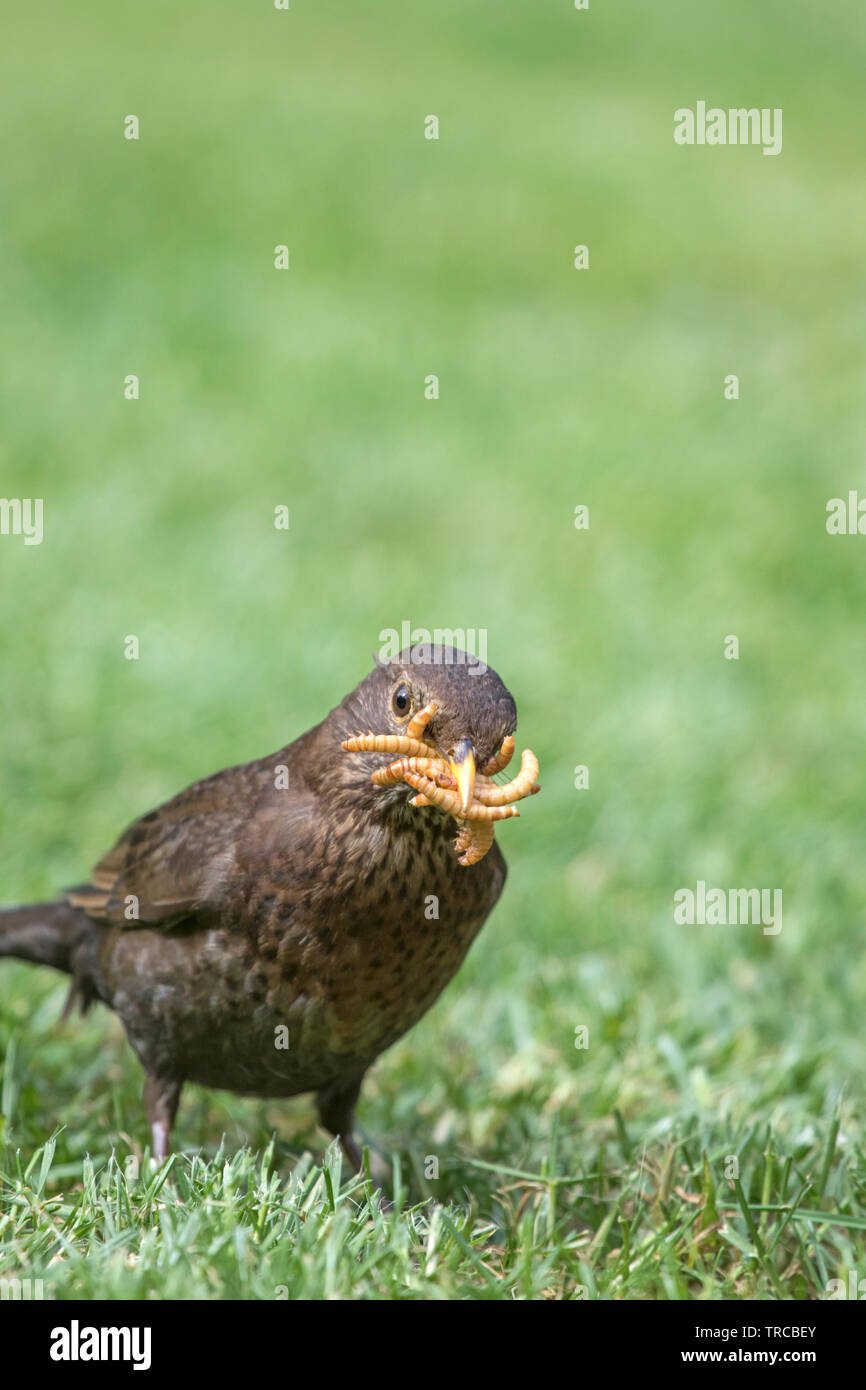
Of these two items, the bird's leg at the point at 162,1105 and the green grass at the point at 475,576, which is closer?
the green grass at the point at 475,576

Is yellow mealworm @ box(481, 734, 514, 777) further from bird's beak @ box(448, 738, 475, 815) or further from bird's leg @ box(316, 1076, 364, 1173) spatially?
bird's leg @ box(316, 1076, 364, 1173)

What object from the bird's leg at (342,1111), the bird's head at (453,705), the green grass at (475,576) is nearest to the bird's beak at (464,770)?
the bird's head at (453,705)

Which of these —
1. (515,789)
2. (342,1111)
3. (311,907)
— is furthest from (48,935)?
(515,789)

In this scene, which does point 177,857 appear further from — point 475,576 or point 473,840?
point 475,576

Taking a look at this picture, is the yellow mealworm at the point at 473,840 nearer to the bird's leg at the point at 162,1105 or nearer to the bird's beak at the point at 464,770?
the bird's beak at the point at 464,770

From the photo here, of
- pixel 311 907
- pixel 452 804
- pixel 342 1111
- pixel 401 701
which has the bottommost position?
pixel 342 1111

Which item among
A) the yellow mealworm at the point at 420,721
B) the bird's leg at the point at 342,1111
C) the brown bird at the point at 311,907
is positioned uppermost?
the yellow mealworm at the point at 420,721

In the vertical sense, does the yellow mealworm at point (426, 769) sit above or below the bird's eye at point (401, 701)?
below

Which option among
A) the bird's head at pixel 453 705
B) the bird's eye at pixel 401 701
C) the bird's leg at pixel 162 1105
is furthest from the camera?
the bird's leg at pixel 162 1105
